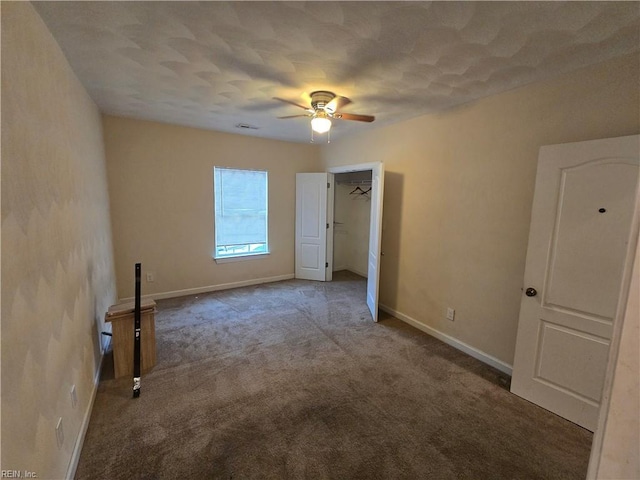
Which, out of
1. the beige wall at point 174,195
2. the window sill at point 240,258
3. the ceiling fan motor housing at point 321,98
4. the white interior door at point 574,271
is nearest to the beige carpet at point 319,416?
the white interior door at point 574,271

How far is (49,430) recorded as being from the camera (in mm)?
1349

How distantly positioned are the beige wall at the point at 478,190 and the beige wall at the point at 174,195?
2.03m

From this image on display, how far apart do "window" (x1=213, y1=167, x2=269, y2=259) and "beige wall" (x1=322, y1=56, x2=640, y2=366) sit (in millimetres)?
2140

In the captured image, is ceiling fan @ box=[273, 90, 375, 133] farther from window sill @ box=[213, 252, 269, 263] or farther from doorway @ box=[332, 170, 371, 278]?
doorway @ box=[332, 170, 371, 278]

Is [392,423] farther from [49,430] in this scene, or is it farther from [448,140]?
[448,140]

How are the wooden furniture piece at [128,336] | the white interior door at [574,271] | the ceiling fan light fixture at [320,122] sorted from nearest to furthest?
the white interior door at [574,271]
the wooden furniture piece at [128,336]
the ceiling fan light fixture at [320,122]

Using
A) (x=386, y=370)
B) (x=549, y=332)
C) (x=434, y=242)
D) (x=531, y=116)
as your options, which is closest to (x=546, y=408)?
(x=549, y=332)

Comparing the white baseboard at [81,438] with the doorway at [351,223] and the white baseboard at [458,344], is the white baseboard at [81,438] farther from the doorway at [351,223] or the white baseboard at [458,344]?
the doorway at [351,223]

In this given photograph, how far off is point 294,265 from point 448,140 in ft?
11.1

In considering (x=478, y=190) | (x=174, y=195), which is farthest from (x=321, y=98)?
(x=174, y=195)

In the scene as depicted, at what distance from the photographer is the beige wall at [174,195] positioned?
150 inches

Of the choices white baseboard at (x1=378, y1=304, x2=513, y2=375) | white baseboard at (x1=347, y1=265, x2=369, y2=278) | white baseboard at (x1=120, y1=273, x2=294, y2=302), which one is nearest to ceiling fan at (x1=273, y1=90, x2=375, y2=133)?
white baseboard at (x1=378, y1=304, x2=513, y2=375)

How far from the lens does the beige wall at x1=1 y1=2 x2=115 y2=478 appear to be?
44.2 inches

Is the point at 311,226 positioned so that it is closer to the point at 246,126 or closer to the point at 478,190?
the point at 246,126
